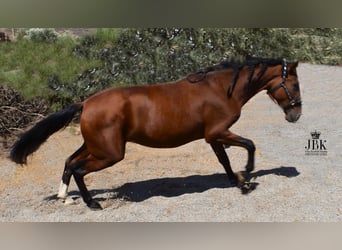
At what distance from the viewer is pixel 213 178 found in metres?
5.47

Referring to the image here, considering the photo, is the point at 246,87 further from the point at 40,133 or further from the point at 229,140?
the point at 40,133

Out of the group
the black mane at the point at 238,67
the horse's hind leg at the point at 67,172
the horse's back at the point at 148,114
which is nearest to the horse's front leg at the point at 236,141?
the horse's back at the point at 148,114

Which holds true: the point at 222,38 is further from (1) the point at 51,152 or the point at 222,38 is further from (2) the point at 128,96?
(1) the point at 51,152

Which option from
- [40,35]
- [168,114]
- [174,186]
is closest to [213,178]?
[174,186]

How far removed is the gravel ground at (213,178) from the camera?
16.3ft

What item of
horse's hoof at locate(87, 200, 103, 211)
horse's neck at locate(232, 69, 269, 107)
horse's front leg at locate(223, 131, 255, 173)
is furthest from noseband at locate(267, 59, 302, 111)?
horse's hoof at locate(87, 200, 103, 211)

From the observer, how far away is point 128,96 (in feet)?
15.7

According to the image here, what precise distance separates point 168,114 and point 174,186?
939mm

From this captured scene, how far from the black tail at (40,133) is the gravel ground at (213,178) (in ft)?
1.97

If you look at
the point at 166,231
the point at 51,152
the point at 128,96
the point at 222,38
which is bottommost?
the point at 166,231
